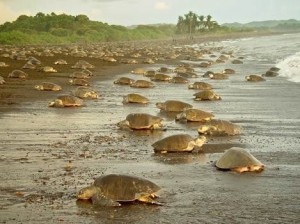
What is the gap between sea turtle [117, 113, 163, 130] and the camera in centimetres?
1212

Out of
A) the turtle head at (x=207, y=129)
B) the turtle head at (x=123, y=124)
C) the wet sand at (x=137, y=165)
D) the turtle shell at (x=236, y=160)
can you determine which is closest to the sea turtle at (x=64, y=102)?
the wet sand at (x=137, y=165)

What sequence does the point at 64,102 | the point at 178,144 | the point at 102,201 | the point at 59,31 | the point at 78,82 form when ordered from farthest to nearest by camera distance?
the point at 59,31 < the point at 78,82 < the point at 64,102 < the point at 178,144 < the point at 102,201

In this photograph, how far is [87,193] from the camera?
6.77 meters

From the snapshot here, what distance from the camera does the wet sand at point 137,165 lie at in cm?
639

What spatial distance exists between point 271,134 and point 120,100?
7.39 meters

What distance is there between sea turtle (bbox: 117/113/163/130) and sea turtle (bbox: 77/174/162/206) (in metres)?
5.25

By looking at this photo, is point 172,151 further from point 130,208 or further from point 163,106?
point 163,106

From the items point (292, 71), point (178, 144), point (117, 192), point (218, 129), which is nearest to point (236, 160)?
point (178, 144)

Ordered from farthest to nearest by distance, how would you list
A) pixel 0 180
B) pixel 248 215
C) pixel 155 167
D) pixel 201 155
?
pixel 201 155 → pixel 155 167 → pixel 0 180 → pixel 248 215

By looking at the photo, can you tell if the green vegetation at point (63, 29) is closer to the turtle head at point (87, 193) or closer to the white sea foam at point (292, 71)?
the white sea foam at point (292, 71)

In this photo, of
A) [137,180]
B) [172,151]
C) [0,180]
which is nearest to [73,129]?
[172,151]

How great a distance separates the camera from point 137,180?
694cm

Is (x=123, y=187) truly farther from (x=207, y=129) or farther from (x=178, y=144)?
(x=207, y=129)

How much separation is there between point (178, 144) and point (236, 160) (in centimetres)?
163
